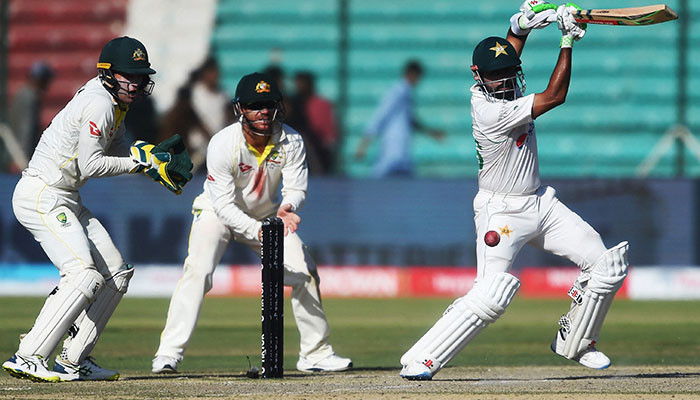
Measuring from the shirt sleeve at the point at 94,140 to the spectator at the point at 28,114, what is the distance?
7.37 meters

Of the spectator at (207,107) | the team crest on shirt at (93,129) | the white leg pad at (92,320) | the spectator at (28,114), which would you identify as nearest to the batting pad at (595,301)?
the white leg pad at (92,320)

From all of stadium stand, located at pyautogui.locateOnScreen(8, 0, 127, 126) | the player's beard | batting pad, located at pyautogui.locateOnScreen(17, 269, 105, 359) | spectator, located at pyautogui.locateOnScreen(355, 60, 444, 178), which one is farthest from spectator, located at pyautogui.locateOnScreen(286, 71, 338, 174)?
batting pad, located at pyautogui.locateOnScreen(17, 269, 105, 359)

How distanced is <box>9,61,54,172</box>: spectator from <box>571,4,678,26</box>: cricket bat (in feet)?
27.9

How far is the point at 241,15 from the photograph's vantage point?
13930mm

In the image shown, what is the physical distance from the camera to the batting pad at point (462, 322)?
5.43 meters

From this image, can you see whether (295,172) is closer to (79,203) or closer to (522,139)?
(79,203)

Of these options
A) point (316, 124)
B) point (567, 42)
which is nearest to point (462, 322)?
point (567, 42)

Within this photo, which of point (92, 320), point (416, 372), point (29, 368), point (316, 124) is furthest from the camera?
point (316, 124)

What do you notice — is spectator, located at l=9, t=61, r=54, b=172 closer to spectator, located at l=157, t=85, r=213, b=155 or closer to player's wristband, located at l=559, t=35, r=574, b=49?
spectator, located at l=157, t=85, r=213, b=155

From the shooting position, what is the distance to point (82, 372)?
5.94 meters

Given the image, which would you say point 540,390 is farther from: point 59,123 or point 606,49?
point 606,49

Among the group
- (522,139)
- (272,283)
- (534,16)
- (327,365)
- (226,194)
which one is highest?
(534,16)

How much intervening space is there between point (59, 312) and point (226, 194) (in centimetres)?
120

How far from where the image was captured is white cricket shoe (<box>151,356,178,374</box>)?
615 cm
